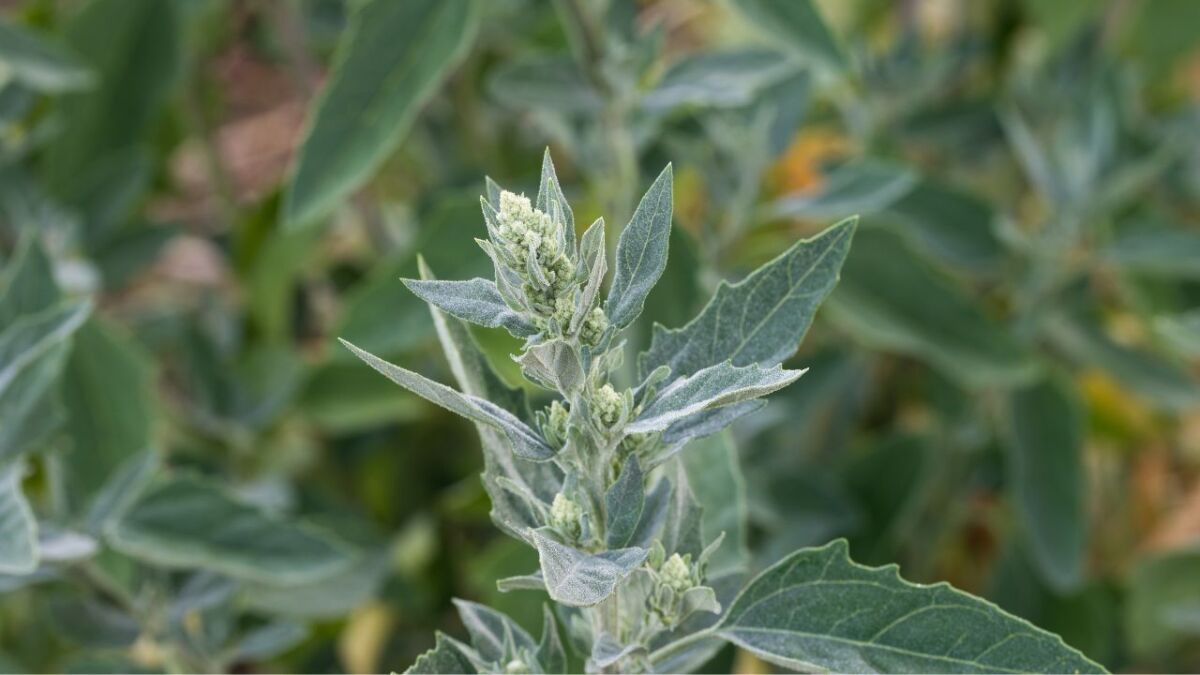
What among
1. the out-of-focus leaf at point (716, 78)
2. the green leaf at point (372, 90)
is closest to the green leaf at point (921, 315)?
the out-of-focus leaf at point (716, 78)

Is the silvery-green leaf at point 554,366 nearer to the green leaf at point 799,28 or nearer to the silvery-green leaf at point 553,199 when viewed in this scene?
the silvery-green leaf at point 553,199

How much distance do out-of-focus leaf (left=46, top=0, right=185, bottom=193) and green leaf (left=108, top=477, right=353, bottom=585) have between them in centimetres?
39

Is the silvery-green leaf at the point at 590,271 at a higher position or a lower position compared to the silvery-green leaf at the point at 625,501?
higher

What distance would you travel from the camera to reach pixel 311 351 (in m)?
1.19

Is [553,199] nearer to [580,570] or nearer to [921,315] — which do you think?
[580,570]

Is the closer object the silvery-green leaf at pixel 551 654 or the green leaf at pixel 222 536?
the silvery-green leaf at pixel 551 654

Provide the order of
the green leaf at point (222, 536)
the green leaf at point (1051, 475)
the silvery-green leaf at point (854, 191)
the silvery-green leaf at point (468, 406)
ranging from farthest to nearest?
the green leaf at point (1051, 475) → the silvery-green leaf at point (854, 191) → the green leaf at point (222, 536) → the silvery-green leaf at point (468, 406)

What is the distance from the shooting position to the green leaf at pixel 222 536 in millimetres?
588

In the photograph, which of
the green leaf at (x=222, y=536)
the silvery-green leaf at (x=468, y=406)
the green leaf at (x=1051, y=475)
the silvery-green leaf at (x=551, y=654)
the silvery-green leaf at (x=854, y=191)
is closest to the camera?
the silvery-green leaf at (x=468, y=406)

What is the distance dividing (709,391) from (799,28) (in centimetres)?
41

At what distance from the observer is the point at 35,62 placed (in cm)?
74

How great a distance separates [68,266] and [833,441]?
23.0 inches

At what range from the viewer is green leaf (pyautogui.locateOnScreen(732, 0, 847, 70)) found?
0.69m

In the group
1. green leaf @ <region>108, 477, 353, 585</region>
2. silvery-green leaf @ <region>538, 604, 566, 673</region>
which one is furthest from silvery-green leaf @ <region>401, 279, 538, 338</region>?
green leaf @ <region>108, 477, 353, 585</region>
